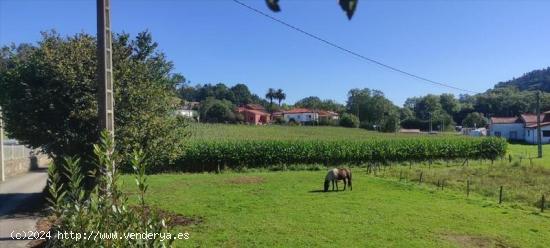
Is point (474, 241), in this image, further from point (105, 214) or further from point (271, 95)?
point (271, 95)

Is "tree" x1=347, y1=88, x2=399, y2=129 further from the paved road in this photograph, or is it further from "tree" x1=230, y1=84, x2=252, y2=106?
the paved road

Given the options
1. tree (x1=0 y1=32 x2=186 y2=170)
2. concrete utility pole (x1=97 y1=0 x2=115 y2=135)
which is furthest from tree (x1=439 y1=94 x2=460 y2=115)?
concrete utility pole (x1=97 y1=0 x2=115 y2=135)

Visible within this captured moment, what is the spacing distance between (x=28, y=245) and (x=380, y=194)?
14.9 m


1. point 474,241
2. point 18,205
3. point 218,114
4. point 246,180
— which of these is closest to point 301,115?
point 218,114

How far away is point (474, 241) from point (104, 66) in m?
10.7

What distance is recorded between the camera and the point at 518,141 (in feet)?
269

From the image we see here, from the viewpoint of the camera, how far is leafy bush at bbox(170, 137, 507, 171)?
123 ft

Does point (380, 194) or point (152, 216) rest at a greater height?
point (152, 216)

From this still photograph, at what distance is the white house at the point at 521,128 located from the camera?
78250 mm

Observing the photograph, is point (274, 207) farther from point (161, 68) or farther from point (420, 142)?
point (420, 142)

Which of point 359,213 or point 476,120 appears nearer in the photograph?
point 359,213

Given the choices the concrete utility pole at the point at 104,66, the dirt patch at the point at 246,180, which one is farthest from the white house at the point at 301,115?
the concrete utility pole at the point at 104,66

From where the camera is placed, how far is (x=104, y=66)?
1078 cm

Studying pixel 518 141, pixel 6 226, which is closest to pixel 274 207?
pixel 6 226
